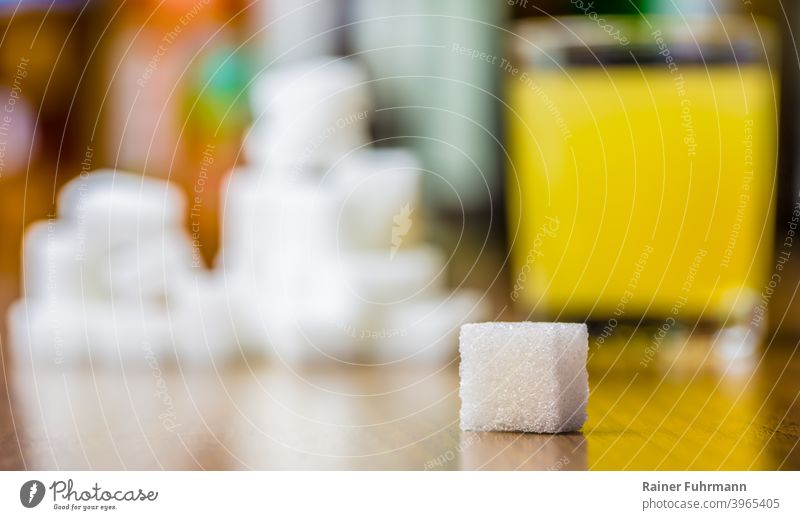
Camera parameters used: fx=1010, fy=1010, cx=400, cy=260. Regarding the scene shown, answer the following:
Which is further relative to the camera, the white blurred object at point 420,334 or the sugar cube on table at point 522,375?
the white blurred object at point 420,334

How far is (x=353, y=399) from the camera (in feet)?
3.10

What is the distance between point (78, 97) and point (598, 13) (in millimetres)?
724

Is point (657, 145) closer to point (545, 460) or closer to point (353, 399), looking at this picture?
point (353, 399)

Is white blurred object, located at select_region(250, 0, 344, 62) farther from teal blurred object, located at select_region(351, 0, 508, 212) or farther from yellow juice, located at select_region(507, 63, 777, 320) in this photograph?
yellow juice, located at select_region(507, 63, 777, 320)

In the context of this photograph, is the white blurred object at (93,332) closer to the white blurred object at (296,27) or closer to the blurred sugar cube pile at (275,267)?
the blurred sugar cube pile at (275,267)

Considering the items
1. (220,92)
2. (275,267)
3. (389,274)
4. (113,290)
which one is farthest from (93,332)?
(220,92)

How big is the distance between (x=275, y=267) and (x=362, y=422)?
0.48 m

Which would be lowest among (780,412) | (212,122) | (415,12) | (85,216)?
(780,412)

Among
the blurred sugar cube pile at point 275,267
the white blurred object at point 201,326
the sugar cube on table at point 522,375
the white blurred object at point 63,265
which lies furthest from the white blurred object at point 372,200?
the sugar cube on table at point 522,375

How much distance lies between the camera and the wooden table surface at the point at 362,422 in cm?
70

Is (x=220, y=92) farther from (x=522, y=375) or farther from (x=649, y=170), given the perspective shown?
(x=522, y=375)

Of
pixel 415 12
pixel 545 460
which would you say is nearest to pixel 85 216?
pixel 415 12
